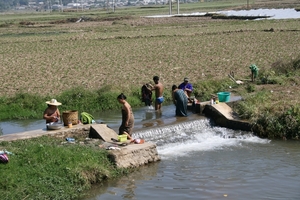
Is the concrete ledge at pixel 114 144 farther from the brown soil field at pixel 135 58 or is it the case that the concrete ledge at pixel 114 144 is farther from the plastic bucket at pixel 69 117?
the brown soil field at pixel 135 58

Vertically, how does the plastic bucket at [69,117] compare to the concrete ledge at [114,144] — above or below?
above

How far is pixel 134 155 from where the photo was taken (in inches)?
524

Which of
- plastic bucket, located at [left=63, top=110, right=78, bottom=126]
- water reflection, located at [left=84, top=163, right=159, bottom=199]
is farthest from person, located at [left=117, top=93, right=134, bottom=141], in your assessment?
water reflection, located at [left=84, top=163, right=159, bottom=199]

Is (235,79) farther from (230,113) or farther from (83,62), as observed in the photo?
(83,62)

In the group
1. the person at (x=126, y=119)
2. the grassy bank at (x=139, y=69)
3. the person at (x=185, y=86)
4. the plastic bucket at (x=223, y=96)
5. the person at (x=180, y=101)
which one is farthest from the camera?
the grassy bank at (x=139, y=69)

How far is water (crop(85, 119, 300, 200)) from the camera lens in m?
11.7

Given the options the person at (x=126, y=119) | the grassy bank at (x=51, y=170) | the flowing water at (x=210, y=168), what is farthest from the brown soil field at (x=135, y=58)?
the grassy bank at (x=51, y=170)

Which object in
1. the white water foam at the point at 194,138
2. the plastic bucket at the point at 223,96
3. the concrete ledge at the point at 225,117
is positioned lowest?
the white water foam at the point at 194,138

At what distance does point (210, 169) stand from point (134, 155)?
1.90 m

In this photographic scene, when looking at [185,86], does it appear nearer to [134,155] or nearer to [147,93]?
[147,93]

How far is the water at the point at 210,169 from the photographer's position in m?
11.7

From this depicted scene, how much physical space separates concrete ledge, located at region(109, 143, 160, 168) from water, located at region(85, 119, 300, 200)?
0.23 meters

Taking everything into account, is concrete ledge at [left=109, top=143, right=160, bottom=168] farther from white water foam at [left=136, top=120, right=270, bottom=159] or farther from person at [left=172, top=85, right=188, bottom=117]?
person at [left=172, top=85, right=188, bottom=117]

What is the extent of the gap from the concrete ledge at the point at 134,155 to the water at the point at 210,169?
0.23 meters
